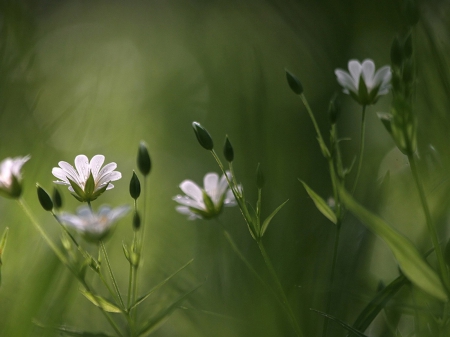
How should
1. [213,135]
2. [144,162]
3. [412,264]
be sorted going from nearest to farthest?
1. [412,264]
2. [144,162]
3. [213,135]

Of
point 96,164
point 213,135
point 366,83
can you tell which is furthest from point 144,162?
point 213,135

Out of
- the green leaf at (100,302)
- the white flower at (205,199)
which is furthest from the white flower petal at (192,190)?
the green leaf at (100,302)

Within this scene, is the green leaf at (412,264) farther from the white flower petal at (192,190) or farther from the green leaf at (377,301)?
the white flower petal at (192,190)

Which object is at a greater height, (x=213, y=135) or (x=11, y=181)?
(x=11, y=181)

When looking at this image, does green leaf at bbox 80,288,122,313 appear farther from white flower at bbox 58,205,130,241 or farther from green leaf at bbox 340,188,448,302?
green leaf at bbox 340,188,448,302

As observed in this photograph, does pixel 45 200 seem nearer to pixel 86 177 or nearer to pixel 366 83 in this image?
pixel 86 177

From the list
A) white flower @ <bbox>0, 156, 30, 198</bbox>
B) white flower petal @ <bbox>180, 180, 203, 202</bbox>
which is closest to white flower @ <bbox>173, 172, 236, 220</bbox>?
white flower petal @ <bbox>180, 180, 203, 202</bbox>
